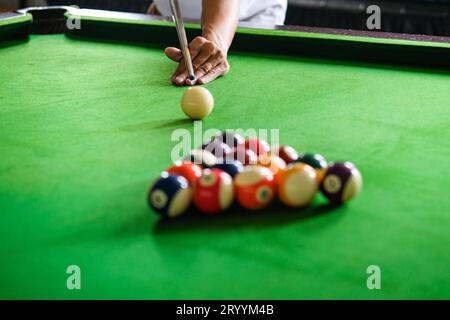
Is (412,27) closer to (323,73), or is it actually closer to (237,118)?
(323,73)

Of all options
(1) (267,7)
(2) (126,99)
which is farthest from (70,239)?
(1) (267,7)

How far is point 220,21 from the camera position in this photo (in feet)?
8.46

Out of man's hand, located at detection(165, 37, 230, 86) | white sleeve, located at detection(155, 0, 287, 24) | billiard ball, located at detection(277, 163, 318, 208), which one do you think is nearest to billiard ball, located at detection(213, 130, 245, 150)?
billiard ball, located at detection(277, 163, 318, 208)

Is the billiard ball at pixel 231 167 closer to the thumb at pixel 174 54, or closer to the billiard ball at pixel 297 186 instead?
the billiard ball at pixel 297 186

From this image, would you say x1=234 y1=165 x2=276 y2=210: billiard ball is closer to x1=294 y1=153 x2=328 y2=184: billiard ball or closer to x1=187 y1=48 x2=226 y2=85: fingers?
x1=294 y1=153 x2=328 y2=184: billiard ball

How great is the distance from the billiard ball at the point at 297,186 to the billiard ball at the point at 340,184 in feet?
0.08

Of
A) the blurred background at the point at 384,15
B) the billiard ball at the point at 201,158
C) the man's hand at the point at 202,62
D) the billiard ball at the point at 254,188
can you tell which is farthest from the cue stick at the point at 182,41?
the blurred background at the point at 384,15

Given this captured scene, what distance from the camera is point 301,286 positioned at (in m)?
1.00

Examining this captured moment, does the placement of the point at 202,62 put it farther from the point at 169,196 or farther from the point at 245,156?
the point at 169,196

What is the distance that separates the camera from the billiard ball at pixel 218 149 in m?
1.45

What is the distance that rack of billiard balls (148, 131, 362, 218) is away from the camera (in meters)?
1.23

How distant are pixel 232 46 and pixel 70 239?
65.3 inches

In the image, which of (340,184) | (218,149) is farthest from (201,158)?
(340,184)

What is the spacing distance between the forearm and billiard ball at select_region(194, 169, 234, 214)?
1278 mm
